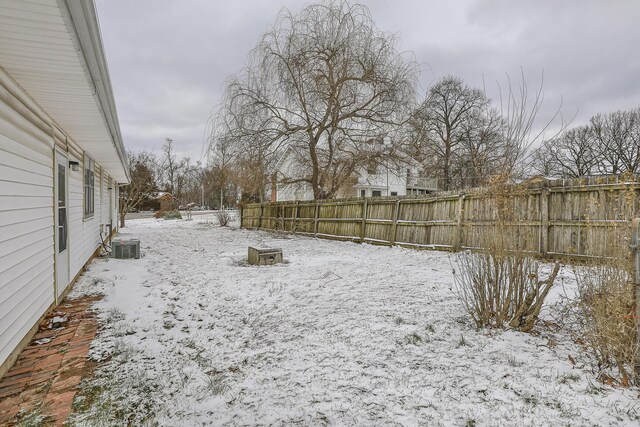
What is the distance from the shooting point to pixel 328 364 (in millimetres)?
2744

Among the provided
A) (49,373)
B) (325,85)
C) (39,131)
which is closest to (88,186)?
(39,131)

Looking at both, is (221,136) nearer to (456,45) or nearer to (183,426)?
(456,45)

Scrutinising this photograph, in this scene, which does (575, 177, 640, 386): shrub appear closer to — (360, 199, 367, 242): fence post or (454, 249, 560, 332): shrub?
(454, 249, 560, 332): shrub

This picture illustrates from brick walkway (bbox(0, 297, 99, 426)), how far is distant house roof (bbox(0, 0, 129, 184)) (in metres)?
Result: 2.28

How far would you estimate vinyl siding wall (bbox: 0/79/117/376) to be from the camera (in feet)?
8.70

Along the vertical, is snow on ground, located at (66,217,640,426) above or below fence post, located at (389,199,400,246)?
below

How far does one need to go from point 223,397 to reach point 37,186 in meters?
3.02

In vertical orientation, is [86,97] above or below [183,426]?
above

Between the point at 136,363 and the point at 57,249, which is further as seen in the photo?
the point at 57,249

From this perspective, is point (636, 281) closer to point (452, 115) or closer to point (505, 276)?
point (505, 276)

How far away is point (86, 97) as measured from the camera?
132 inches

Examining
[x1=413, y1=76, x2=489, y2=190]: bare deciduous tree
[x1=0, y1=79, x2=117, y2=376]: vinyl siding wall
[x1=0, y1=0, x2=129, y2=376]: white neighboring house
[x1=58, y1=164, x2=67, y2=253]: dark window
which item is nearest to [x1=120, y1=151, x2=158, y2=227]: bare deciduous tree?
[x1=58, y1=164, x2=67, y2=253]: dark window

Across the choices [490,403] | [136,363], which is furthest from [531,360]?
[136,363]

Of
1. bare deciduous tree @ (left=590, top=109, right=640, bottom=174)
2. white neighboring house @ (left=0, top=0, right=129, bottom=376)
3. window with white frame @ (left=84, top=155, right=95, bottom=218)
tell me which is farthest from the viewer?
bare deciduous tree @ (left=590, top=109, right=640, bottom=174)
